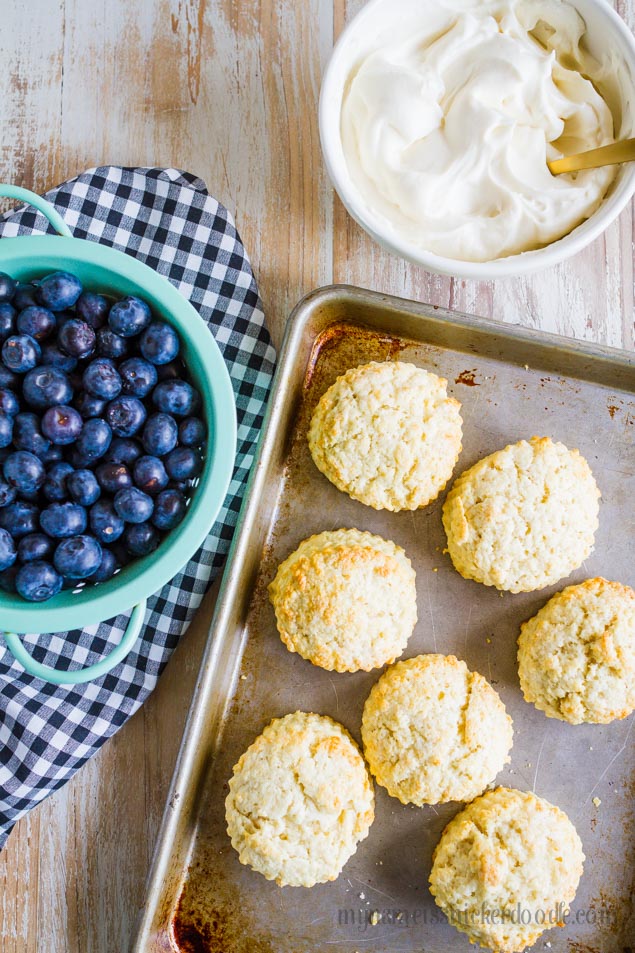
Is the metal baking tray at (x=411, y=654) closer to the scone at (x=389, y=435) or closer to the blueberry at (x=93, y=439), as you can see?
the scone at (x=389, y=435)

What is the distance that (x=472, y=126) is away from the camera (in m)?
1.67

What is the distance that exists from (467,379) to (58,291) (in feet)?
3.35

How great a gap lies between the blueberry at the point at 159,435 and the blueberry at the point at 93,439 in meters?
0.08

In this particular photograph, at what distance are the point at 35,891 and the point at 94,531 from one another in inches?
47.1

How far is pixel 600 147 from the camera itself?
1.70 meters

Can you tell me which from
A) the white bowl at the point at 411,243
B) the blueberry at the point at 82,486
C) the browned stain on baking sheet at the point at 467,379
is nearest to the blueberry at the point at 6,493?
the blueberry at the point at 82,486

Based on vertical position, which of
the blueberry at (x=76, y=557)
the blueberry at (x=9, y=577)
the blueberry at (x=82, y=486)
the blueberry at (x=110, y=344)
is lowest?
the blueberry at (x=9, y=577)

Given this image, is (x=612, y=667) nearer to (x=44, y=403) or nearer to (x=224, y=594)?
(x=224, y=594)

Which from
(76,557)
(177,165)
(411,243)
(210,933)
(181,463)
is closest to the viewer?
(76,557)

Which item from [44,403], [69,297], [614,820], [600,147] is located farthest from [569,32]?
[614,820]

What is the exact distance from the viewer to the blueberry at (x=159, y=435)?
1.55 m

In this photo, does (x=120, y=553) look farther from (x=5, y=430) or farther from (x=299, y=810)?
(x=299, y=810)

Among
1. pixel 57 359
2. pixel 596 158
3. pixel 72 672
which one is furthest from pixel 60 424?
pixel 596 158

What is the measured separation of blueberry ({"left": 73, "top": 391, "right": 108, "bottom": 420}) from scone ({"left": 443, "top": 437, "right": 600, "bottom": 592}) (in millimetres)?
869
